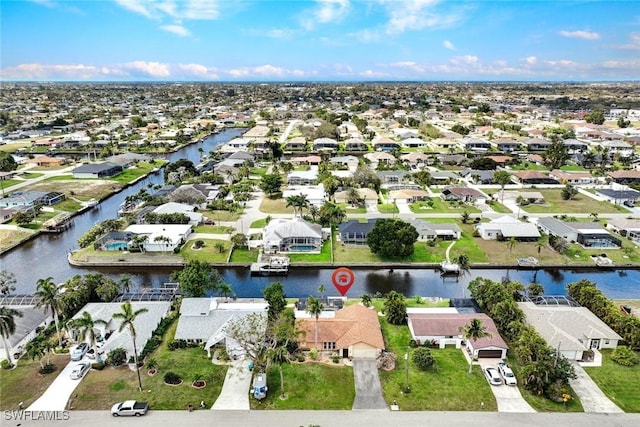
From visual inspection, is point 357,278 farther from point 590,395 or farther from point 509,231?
point 590,395

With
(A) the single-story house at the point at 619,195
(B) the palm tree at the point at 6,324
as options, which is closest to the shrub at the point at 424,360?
(B) the palm tree at the point at 6,324

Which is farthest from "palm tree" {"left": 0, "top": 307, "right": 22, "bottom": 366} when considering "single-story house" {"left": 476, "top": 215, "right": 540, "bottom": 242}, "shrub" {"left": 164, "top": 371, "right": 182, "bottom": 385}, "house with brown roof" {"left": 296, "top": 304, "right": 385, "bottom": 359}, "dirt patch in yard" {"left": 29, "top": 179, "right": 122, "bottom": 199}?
"single-story house" {"left": 476, "top": 215, "right": 540, "bottom": 242}

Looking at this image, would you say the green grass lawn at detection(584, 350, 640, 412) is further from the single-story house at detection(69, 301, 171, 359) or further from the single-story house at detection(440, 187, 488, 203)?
the single-story house at detection(440, 187, 488, 203)

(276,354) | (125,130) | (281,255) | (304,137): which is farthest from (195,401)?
(125,130)

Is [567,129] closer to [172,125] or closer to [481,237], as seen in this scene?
[481,237]

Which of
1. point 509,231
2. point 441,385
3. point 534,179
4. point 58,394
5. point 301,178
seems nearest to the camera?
point 58,394

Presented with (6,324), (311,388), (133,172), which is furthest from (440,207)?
(133,172)
